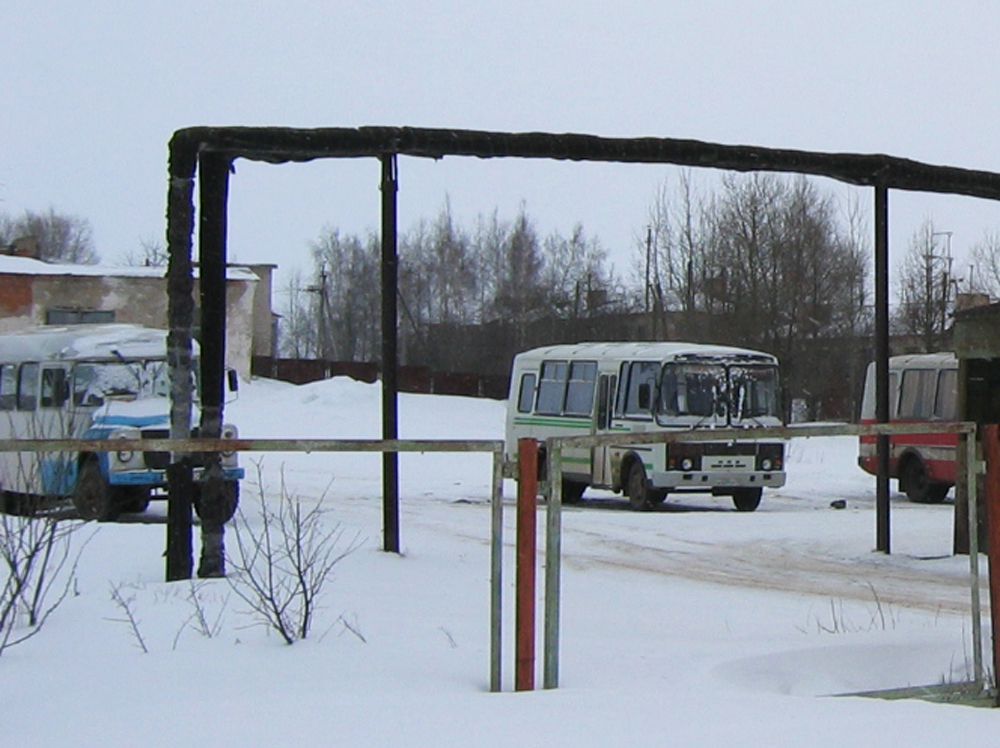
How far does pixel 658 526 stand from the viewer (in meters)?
19.2

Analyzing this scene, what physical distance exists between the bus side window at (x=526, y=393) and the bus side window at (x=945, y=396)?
6747 millimetres

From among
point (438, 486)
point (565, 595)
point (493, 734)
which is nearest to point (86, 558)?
point (565, 595)

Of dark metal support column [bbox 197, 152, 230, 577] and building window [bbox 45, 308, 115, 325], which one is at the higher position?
building window [bbox 45, 308, 115, 325]

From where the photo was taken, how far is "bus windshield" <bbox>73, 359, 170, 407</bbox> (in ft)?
65.5

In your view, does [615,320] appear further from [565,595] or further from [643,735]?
[643,735]

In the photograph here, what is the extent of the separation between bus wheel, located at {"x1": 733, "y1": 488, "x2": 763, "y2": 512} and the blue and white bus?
7.48m

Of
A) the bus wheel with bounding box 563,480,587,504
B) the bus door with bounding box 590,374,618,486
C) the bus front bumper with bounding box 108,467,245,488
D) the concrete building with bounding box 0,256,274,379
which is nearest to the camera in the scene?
the bus front bumper with bounding box 108,467,245,488

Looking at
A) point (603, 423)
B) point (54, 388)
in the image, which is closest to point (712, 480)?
point (603, 423)

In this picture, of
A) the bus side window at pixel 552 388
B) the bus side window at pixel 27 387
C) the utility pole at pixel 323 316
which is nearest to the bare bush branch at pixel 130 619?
the bus side window at pixel 27 387

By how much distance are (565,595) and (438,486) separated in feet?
52.2

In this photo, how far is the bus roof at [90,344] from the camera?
20297 mm

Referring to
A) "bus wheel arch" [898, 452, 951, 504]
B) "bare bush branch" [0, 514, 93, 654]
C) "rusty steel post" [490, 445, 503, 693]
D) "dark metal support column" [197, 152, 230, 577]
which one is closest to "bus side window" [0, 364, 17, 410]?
"dark metal support column" [197, 152, 230, 577]

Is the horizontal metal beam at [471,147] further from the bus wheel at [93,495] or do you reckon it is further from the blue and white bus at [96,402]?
the bus wheel at [93,495]

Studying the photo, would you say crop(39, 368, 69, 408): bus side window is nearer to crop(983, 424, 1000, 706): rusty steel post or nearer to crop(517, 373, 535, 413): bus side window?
crop(517, 373, 535, 413): bus side window
